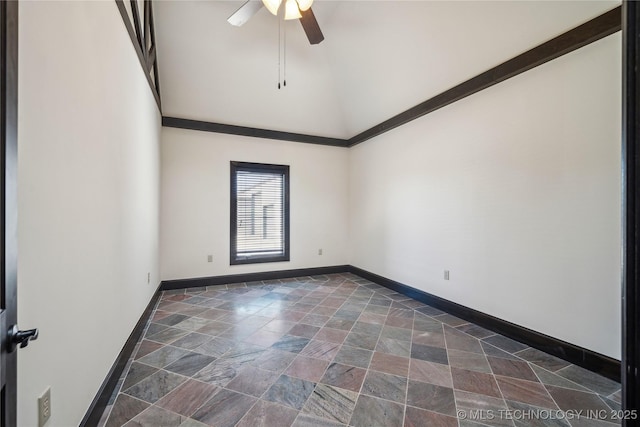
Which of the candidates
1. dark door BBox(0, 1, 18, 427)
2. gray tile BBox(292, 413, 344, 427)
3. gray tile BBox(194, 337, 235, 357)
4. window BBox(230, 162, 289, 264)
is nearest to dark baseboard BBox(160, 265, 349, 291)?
window BBox(230, 162, 289, 264)

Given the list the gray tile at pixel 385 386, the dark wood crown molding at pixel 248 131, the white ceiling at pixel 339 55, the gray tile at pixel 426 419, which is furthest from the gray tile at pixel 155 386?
the white ceiling at pixel 339 55

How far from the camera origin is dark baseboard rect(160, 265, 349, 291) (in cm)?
419

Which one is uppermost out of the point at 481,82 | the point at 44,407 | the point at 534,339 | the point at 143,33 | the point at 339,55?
the point at 339,55

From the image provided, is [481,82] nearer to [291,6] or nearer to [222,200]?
[291,6]

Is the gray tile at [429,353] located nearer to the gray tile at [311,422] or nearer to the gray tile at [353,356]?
the gray tile at [353,356]

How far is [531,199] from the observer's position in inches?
96.7

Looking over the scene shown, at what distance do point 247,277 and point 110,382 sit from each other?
9.42ft

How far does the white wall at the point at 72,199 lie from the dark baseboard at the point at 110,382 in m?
0.06

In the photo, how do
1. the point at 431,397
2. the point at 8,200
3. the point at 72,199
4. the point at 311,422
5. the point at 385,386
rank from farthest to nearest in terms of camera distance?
the point at 385,386
the point at 431,397
the point at 311,422
the point at 72,199
the point at 8,200

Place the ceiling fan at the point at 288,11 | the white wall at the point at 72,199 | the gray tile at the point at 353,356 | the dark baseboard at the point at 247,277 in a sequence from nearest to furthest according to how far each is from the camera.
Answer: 1. the white wall at the point at 72,199
2. the gray tile at the point at 353,356
3. the ceiling fan at the point at 288,11
4. the dark baseboard at the point at 247,277

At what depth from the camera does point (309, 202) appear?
5.18 metres

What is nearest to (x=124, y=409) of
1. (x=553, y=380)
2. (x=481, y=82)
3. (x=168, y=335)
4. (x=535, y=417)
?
(x=168, y=335)

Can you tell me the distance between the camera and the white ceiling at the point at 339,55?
2.47 metres

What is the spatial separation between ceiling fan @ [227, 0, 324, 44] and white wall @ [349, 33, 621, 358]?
1.90 metres
